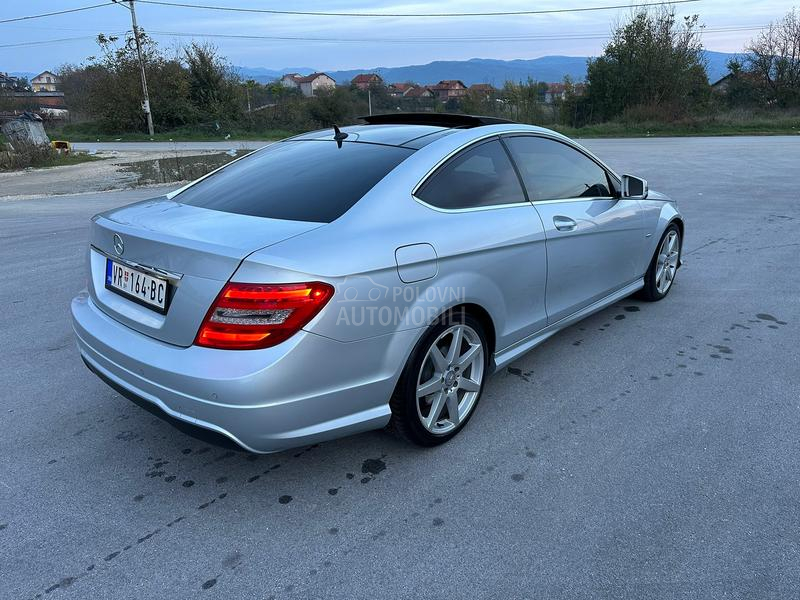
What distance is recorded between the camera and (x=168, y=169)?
57.5 feet

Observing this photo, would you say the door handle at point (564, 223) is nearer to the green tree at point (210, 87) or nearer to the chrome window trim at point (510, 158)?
the chrome window trim at point (510, 158)

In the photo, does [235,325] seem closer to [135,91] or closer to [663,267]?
[663,267]

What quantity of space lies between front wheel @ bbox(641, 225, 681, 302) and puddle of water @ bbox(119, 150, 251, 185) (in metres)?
12.1

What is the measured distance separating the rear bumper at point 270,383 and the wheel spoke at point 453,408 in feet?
1.48

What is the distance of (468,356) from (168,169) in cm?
1687

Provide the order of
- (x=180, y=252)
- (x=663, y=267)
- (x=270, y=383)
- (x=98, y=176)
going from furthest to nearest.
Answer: (x=98, y=176) → (x=663, y=267) → (x=180, y=252) → (x=270, y=383)

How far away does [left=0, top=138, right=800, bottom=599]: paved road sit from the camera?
2.12 meters

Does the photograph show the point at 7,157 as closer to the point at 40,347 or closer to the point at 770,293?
the point at 40,347

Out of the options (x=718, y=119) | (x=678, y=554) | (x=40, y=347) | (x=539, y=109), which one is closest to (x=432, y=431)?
(x=678, y=554)

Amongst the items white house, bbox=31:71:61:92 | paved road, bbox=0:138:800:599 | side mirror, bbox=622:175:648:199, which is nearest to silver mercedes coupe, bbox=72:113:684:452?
paved road, bbox=0:138:800:599

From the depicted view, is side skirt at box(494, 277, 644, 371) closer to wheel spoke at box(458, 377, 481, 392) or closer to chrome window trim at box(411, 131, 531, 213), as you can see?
wheel spoke at box(458, 377, 481, 392)

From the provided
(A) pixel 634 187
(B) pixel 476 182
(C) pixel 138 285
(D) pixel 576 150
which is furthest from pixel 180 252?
(A) pixel 634 187

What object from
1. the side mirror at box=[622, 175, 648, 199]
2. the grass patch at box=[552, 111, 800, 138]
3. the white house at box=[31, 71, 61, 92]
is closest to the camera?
the side mirror at box=[622, 175, 648, 199]

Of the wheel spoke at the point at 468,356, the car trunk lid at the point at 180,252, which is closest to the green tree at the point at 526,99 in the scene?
the wheel spoke at the point at 468,356
